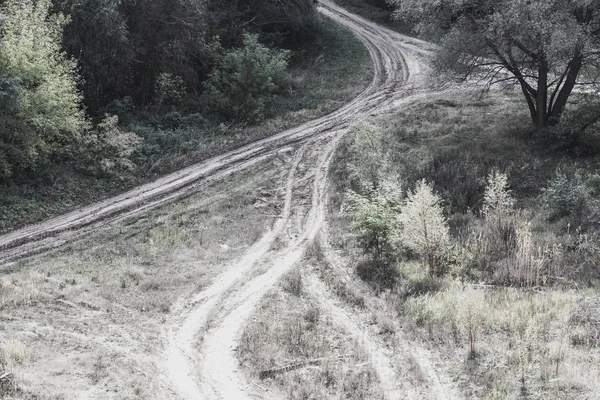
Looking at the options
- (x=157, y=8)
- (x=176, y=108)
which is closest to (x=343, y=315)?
(x=176, y=108)

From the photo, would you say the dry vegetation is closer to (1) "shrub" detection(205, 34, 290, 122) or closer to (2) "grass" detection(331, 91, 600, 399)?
(2) "grass" detection(331, 91, 600, 399)

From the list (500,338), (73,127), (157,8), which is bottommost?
(500,338)

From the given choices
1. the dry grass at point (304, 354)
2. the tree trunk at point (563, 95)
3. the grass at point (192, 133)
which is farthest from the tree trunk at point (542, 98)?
the dry grass at point (304, 354)

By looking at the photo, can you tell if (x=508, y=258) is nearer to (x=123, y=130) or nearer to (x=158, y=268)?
(x=158, y=268)

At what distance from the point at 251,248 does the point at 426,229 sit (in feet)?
20.3

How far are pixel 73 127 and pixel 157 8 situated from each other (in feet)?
34.2

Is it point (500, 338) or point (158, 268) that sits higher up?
point (500, 338)

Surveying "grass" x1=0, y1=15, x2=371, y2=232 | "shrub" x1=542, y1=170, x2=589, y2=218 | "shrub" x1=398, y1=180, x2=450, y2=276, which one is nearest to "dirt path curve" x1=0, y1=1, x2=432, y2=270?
"grass" x1=0, y1=15, x2=371, y2=232

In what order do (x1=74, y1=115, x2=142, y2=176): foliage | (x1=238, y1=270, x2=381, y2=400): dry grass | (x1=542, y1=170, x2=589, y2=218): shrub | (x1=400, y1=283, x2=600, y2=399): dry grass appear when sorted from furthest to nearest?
(x1=74, y1=115, x2=142, y2=176): foliage, (x1=542, y1=170, x2=589, y2=218): shrub, (x1=238, y1=270, x2=381, y2=400): dry grass, (x1=400, y1=283, x2=600, y2=399): dry grass

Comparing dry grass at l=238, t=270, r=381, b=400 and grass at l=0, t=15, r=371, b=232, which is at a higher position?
grass at l=0, t=15, r=371, b=232

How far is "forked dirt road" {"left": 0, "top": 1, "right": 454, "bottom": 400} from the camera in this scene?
36.4 ft

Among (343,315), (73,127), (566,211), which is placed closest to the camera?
(343,315)

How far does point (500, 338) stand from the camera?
11.5m

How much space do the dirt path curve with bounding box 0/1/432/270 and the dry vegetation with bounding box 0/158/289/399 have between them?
92 cm
